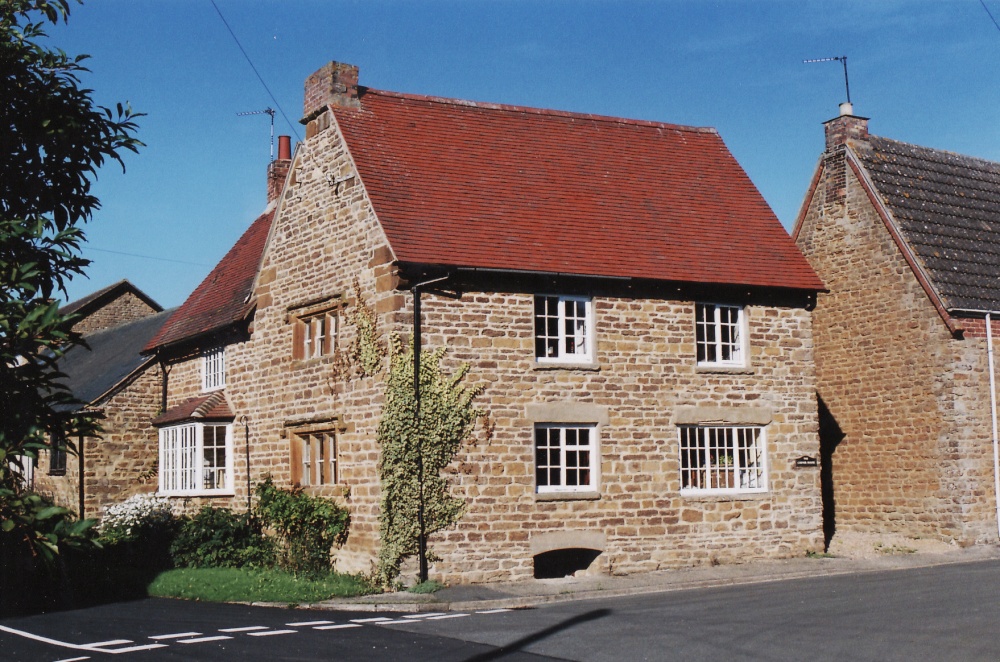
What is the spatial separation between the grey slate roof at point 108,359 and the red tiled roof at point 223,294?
4.64 ft

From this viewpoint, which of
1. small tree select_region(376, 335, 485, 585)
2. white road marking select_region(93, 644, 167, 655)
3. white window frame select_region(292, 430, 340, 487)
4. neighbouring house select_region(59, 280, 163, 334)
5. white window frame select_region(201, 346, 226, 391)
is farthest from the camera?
neighbouring house select_region(59, 280, 163, 334)

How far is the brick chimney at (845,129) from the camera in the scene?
26181 mm

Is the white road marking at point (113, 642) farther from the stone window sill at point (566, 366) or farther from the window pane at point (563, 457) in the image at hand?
the stone window sill at point (566, 366)

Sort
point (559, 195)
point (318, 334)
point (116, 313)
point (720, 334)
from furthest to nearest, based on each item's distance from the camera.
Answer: point (116, 313)
point (559, 195)
point (720, 334)
point (318, 334)

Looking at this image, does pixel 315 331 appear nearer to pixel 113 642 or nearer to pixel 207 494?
pixel 207 494

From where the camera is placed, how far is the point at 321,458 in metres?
21.3

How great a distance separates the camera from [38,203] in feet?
50.0

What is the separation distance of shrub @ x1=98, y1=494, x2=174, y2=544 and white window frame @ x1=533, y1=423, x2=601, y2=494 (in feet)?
27.4

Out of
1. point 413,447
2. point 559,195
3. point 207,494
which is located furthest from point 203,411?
point 559,195

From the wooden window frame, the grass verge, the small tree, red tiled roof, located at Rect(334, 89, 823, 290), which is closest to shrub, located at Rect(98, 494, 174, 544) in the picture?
the grass verge

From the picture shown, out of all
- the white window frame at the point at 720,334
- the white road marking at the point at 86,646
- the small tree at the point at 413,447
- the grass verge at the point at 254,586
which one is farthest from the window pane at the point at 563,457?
the white road marking at the point at 86,646

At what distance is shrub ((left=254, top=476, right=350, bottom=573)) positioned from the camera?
65.9 feet

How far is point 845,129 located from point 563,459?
11.7m

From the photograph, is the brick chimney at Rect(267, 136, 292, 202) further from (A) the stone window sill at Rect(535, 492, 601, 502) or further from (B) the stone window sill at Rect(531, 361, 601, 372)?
(A) the stone window sill at Rect(535, 492, 601, 502)
